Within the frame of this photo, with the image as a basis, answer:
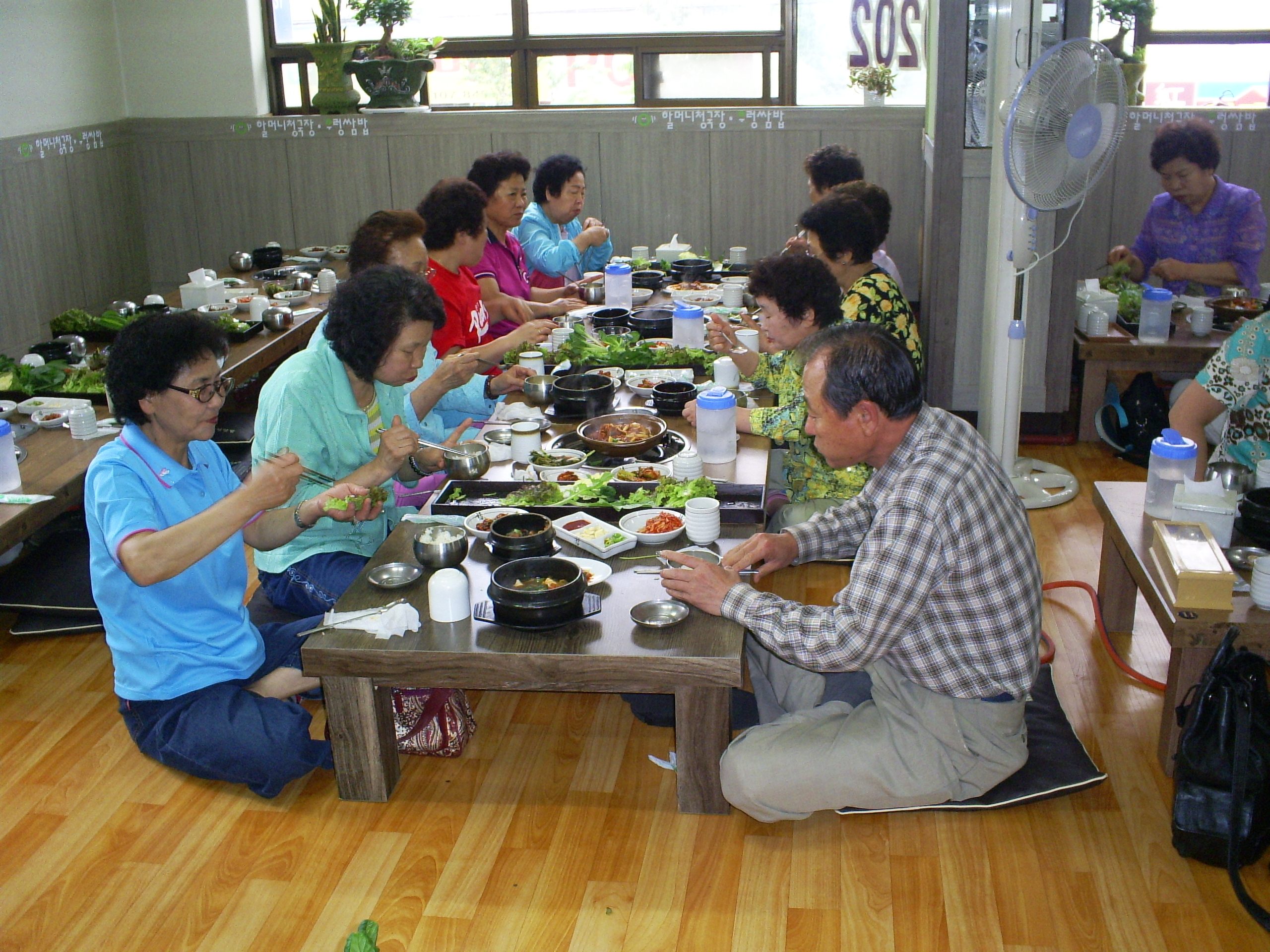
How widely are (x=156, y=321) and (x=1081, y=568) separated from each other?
132 inches

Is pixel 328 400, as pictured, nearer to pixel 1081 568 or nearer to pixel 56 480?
pixel 56 480

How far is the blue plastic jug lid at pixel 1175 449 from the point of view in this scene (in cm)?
342

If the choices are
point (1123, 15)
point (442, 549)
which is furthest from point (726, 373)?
point (1123, 15)

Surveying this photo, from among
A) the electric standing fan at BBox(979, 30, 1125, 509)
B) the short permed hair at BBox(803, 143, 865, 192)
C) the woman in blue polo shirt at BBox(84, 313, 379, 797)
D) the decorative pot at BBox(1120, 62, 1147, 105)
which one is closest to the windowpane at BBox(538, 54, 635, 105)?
the short permed hair at BBox(803, 143, 865, 192)

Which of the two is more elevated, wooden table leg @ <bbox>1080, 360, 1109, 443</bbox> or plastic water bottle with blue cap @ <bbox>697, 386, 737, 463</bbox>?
plastic water bottle with blue cap @ <bbox>697, 386, 737, 463</bbox>

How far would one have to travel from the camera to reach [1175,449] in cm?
342

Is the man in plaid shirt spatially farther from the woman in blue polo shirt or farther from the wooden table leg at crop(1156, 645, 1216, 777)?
the woman in blue polo shirt

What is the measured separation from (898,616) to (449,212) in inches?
111

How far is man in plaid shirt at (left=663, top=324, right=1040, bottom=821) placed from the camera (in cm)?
254

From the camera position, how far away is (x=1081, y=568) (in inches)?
172

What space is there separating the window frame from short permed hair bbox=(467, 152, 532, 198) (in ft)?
8.08

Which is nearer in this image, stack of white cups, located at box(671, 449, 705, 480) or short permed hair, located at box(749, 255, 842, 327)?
stack of white cups, located at box(671, 449, 705, 480)

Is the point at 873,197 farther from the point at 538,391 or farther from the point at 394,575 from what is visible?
the point at 394,575

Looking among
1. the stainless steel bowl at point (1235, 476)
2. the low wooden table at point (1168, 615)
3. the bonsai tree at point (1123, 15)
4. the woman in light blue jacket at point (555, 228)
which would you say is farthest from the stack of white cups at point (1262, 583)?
the bonsai tree at point (1123, 15)
